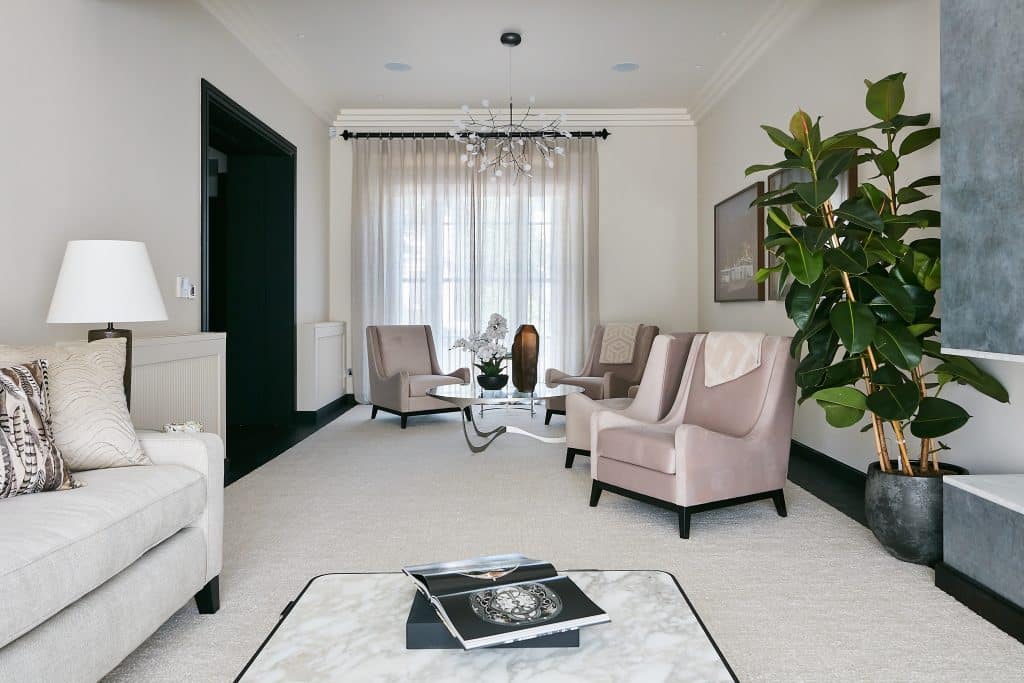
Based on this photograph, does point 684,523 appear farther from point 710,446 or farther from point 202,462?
point 202,462

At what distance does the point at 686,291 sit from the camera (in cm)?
688

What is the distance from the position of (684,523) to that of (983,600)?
1066 millimetres

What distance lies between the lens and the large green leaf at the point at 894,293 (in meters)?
2.39

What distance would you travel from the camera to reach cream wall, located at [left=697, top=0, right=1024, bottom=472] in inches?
105

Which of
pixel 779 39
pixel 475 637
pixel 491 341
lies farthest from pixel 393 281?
pixel 475 637

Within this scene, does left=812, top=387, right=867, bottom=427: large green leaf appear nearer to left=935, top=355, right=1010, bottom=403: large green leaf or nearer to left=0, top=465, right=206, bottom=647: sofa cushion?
left=935, top=355, right=1010, bottom=403: large green leaf

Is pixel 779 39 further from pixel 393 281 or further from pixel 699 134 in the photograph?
pixel 393 281

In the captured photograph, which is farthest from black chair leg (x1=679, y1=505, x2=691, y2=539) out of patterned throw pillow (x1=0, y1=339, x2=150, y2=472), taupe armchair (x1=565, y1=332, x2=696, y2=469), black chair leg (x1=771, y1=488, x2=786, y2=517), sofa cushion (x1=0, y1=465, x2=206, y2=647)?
patterned throw pillow (x1=0, y1=339, x2=150, y2=472)

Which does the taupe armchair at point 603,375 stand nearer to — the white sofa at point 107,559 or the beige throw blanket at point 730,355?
the beige throw blanket at point 730,355

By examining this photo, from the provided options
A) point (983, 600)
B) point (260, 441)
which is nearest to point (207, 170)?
point (260, 441)

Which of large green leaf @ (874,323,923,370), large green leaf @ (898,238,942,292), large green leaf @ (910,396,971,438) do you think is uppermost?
large green leaf @ (898,238,942,292)

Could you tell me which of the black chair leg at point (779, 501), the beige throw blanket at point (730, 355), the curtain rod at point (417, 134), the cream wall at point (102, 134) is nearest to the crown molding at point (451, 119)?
the curtain rod at point (417, 134)

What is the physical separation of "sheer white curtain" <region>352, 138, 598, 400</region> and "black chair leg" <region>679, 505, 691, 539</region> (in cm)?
399

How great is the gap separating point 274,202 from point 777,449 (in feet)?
14.8
